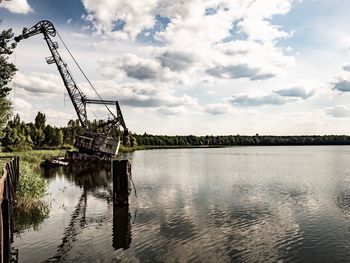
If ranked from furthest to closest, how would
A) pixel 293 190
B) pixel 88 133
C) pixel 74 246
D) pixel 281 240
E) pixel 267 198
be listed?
pixel 88 133 < pixel 293 190 < pixel 267 198 < pixel 281 240 < pixel 74 246

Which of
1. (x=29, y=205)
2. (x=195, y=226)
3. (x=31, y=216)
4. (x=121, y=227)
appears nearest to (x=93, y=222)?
(x=121, y=227)

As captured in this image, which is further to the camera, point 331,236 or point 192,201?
point 192,201

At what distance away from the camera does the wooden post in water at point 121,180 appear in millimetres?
23859

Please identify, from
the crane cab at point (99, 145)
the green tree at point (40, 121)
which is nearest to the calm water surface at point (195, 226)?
the crane cab at point (99, 145)

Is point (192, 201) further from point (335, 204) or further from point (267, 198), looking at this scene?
point (335, 204)

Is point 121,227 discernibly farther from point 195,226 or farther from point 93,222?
point 195,226

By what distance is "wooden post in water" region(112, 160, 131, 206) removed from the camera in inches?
939

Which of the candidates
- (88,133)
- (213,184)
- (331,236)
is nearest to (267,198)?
(213,184)

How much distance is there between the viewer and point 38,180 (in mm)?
26703

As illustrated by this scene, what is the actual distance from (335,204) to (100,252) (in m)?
19.6

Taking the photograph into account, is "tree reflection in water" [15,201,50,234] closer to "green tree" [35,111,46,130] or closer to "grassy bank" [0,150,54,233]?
"grassy bank" [0,150,54,233]

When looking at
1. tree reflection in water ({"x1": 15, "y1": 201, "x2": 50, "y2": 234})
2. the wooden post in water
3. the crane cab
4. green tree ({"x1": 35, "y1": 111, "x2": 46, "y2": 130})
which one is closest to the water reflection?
the wooden post in water

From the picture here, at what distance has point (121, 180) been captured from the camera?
2391 cm

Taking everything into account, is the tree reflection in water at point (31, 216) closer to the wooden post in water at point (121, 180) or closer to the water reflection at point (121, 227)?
the water reflection at point (121, 227)
